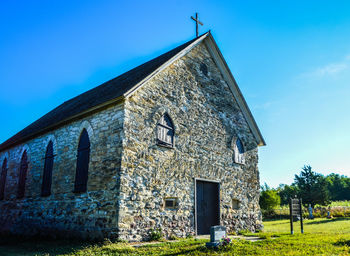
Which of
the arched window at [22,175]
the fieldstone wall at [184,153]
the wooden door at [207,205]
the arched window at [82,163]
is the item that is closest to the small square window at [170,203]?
the fieldstone wall at [184,153]

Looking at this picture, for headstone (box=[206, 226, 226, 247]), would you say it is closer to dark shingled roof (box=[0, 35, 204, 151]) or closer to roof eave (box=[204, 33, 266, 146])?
dark shingled roof (box=[0, 35, 204, 151])

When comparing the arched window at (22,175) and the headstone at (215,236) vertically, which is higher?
the arched window at (22,175)

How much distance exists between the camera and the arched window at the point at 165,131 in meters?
11.7

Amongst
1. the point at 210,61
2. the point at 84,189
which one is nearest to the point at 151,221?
the point at 84,189

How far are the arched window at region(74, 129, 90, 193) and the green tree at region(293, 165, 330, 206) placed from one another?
32929 millimetres

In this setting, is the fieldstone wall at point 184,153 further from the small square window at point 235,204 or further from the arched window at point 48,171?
the arched window at point 48,171

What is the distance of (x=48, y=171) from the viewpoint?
1376 centimetres

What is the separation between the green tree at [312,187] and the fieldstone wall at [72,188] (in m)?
32.9

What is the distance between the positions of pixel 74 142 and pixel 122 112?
10.5 ft

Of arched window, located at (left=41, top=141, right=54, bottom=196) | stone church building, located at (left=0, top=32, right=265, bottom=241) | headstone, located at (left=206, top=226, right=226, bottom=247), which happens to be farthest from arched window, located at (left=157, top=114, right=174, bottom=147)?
arched window, located at (left=41, top=141, right=54, bottom=196)

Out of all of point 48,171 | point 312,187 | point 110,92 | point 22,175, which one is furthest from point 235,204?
point 312,187

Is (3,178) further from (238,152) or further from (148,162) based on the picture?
(238,152)

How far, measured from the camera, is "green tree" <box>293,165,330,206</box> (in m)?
36.2

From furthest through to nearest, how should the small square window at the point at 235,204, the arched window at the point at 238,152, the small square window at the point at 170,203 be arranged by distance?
the arched window at the point at 238,152 → the small square window at the point at 235,204 → the small square window at the point at 170,203
